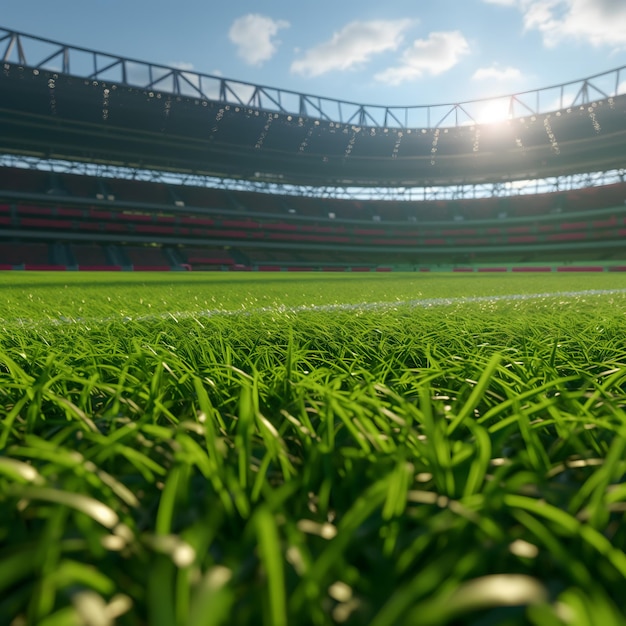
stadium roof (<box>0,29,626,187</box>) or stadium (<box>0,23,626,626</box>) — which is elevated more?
stadium roof (<box>0,29,626,187</box>)

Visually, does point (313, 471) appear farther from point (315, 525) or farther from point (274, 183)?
point (274, 183)

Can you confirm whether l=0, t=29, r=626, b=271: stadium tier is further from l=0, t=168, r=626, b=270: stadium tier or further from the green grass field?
the green grass field

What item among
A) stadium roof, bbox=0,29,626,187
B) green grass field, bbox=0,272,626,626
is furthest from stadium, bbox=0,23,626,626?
stadium roof, bbox=0,29,626,187

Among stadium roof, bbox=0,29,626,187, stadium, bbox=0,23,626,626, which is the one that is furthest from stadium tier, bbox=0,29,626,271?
stadium, bbox=0,23,626,626

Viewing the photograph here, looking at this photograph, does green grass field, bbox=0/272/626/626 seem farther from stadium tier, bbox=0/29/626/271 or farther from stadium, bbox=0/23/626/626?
stadium tier, bbox=0/29/626/271

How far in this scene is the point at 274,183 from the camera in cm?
5209

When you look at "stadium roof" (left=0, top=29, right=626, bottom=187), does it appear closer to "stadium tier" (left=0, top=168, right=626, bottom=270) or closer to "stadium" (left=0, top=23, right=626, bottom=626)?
"stadium tier" (left=0, top=168, right=626, bottom=270)

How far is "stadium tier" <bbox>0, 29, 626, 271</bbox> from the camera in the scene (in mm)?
36031

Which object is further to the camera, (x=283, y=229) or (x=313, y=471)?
(x=283, y=229)

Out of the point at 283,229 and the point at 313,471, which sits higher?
the point at 283,229

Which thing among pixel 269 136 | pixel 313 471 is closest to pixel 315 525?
pixel 313 471

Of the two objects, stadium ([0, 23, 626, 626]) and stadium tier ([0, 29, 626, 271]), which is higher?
stadium tier ([0, 29, 626, 271])

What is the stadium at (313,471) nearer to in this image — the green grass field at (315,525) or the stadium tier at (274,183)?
the green grass field at (315,525)

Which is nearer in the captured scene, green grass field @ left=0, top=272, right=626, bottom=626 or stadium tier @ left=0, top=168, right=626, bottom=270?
green grass field @ left=0, top=272, right=626, bottom=626
